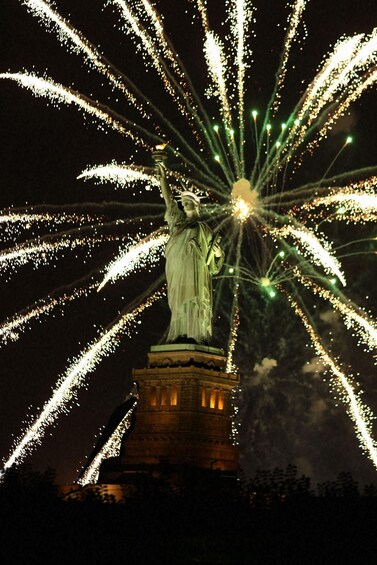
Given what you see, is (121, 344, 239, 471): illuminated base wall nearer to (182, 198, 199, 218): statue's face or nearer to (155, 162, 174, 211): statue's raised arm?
(182, 198, 199, 218): statue's face

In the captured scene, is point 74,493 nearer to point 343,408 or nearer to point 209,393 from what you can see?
point 209,393

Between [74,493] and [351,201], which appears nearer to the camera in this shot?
[74,493]

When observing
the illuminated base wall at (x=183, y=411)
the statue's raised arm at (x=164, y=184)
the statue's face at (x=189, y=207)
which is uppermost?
the statue's raised arm at (x=164, y=184)

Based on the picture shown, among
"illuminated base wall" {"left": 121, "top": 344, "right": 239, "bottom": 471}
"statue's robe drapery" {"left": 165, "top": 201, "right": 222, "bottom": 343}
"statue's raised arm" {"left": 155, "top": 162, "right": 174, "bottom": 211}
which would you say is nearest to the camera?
"illuminated base wall" {"left": 121, "top": 344, "right": 239, "bottom": 471}

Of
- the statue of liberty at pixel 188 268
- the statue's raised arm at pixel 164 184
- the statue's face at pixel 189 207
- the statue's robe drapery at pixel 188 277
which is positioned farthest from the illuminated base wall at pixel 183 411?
the statue's raised arm at pixel 164 184

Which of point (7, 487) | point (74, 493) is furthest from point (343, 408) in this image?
point (7, 487)

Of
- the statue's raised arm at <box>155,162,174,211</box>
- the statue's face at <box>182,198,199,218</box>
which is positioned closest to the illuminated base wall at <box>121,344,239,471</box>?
the statue's face at <box>182,198,199,218</box>

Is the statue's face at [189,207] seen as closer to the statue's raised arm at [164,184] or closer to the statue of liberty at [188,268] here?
the statue of liberty at [188,268]
